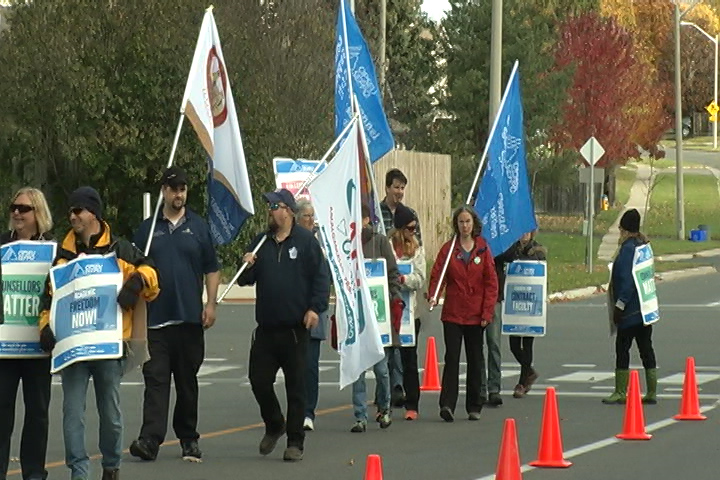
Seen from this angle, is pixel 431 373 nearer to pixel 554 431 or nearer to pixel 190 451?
pixel 554 431

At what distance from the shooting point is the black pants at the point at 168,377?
13078mm

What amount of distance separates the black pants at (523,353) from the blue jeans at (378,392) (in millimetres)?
2935

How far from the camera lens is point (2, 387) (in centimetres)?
1128

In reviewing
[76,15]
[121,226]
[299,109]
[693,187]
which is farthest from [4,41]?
[693,187]

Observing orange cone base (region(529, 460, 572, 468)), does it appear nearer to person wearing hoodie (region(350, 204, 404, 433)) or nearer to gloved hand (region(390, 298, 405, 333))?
person wearing hoodie (region(350, 204, 404, 433))

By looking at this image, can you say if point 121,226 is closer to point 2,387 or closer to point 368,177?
point 368,177

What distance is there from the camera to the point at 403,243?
16.3 m

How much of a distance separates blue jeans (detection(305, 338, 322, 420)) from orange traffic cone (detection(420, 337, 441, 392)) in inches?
154

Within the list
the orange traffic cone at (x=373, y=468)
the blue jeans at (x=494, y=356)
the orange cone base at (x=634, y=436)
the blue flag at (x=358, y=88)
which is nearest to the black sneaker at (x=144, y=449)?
the orange cone base at (x=634, y=436)

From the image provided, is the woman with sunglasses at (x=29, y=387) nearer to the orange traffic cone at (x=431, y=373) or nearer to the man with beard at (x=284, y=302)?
the man with beard at (x=284, y=302)

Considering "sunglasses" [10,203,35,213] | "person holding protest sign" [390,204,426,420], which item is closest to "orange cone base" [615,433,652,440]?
"person holding protest sign" [390,204,426,420]

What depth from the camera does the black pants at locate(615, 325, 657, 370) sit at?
1742 centimetres

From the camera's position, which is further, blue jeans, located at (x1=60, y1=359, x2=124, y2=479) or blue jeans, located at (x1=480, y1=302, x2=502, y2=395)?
blue jeans, located at (x1=480, y1=302, x2=502, y2=395)

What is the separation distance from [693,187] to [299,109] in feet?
159
